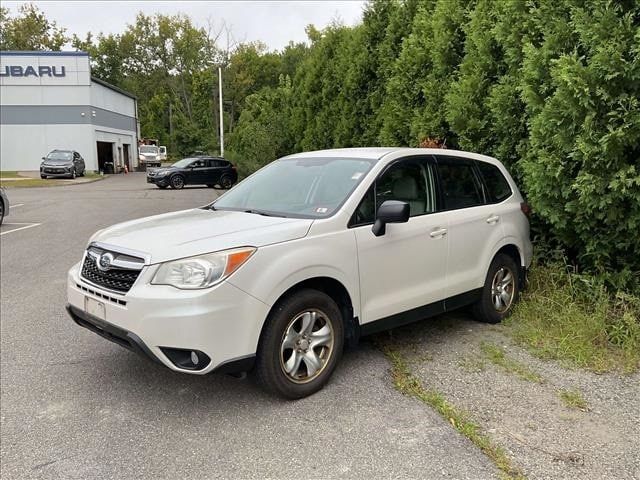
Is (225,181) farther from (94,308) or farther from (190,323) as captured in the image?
(190,323)

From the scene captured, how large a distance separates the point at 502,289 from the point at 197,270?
3305mm

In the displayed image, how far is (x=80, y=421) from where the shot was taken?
3465 millimetres

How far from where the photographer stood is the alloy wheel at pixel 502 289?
5.22 m

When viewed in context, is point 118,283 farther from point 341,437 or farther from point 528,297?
point 528,297

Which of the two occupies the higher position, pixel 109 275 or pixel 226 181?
pixel 109 275

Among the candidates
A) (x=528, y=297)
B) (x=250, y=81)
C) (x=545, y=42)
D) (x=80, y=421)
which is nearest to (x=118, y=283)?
(x=80, y=421)

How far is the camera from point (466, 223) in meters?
4.81

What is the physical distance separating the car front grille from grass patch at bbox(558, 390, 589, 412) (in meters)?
3.00

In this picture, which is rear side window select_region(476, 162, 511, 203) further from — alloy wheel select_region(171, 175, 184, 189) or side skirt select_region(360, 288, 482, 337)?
alloy wheel select_region(171, 175, 184, 189)

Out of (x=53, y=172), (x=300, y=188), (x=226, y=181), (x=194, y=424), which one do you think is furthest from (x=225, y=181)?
(x=194, y=424)

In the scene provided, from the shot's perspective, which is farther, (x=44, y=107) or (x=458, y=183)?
(x=44, y=107)

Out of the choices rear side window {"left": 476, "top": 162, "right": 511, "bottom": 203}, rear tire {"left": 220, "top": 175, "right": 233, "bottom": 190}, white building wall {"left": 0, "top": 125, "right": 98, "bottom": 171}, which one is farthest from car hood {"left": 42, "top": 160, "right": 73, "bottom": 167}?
rear side window {"left": 476, "top": 162, "right": 511, "bottom": 203}

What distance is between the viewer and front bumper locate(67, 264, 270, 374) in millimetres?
3166

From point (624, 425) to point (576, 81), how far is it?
9.70ft
